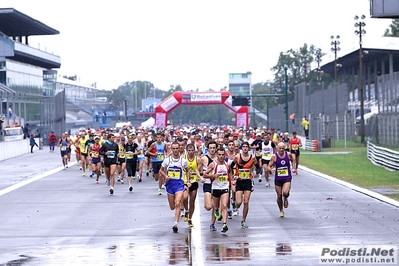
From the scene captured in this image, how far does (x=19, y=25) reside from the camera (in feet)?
284

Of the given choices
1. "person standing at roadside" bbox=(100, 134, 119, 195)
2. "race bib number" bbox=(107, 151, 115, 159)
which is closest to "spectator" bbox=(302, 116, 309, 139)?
"person standing at roadside" bbox=(100, 134, 119, 195)

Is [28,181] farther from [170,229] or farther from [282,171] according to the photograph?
[170,229]

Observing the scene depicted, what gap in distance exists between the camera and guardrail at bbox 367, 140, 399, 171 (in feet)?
119

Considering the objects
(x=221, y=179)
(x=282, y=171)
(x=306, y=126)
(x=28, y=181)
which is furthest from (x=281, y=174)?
(x=306, y=126)

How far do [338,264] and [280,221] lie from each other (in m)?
5.97

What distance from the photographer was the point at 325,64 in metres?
102

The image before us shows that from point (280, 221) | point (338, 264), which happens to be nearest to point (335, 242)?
point (338, 264)

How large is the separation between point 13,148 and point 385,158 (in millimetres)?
28881

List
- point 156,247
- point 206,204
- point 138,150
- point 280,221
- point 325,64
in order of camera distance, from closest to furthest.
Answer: point 156,247 < point 206,204 < point 280,221 < point 138,150 < point 325,64

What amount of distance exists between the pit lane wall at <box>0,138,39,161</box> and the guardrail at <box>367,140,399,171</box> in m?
22.6

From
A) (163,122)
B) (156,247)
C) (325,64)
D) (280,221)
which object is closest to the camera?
(156,247)

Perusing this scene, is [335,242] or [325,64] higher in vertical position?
[325,64]

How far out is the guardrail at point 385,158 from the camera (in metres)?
36.3

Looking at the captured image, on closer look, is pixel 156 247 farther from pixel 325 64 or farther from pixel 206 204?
pixel 325 64
